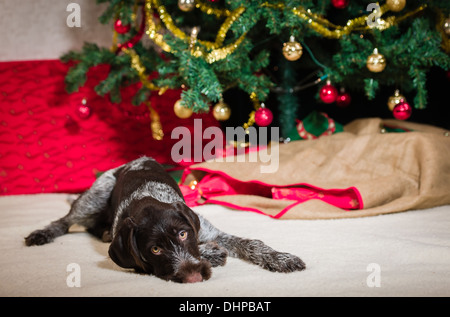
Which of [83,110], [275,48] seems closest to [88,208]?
[83,110]

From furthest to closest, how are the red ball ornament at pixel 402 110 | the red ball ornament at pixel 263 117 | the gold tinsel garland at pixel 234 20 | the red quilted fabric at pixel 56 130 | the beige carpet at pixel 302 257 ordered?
the red quilted fabric at pixel 56 130
the red ball ornament at pixel 263 117
the red ball ornament at pixel 402 110
the gold tinsel garland at pixel 234 20
the beige carpet at pixel 302 257

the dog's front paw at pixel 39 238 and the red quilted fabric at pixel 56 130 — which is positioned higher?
the red quilted fabric at pixel 56 130

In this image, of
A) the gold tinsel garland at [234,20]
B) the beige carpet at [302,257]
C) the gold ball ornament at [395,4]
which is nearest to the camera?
the beige carpet at [302,257]

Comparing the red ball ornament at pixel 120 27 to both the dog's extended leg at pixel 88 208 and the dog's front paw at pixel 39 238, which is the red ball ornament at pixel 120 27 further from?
the dog's front paw at pixel 39 238

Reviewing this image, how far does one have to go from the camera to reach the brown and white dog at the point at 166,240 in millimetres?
1885

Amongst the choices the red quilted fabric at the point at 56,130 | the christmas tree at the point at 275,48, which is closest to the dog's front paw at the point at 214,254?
the christmas tree at the point at 275,48

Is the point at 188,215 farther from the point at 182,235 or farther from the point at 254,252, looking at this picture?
the point at 254,252

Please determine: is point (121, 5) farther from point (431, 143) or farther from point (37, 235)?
point (431, 143)

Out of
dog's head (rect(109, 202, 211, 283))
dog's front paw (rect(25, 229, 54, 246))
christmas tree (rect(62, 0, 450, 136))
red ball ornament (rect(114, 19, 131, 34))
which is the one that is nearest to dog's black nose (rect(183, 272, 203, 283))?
dog's head (rect(109, 202, 211, 283))

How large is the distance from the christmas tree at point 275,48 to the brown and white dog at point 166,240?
119 cm

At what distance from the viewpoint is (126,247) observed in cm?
196

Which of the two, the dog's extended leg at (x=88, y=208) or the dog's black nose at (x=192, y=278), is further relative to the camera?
the dog's extended leg at (x=88, y=208)

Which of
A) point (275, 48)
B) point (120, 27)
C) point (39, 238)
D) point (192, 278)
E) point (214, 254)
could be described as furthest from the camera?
point (275, 48)

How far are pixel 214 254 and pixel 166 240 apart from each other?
36cm
